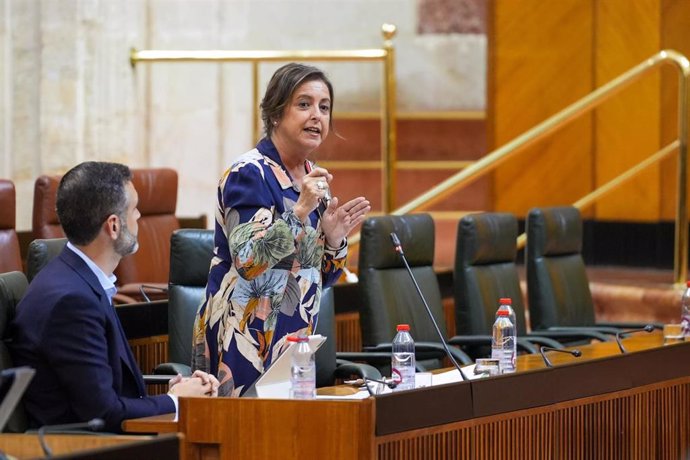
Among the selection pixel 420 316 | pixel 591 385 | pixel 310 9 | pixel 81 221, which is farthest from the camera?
pixel 310 9

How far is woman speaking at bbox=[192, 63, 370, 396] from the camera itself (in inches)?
116

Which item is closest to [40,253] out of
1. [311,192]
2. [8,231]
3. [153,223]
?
[8,231]

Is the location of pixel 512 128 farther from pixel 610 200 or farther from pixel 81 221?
pixel 81 221

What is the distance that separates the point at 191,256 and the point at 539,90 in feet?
15.3

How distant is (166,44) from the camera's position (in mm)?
7539

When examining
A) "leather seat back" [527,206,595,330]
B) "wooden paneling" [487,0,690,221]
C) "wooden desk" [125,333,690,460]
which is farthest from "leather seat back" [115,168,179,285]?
→ "wooden paneling" [487,0,690,221]

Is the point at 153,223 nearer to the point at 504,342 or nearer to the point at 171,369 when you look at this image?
the point at 171,369

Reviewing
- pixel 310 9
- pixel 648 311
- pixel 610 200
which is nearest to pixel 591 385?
pixel 648 311

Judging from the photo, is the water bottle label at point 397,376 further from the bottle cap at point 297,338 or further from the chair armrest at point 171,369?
the chair armrest at point 171,369

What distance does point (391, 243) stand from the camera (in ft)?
14.9

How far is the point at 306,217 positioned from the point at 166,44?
4788mm

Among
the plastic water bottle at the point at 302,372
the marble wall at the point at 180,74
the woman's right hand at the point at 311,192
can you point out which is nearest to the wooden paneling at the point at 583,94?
the marble wall at the point at 180,74

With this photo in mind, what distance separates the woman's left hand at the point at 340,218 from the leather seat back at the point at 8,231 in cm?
209

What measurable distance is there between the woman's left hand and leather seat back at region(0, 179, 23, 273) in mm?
2087
